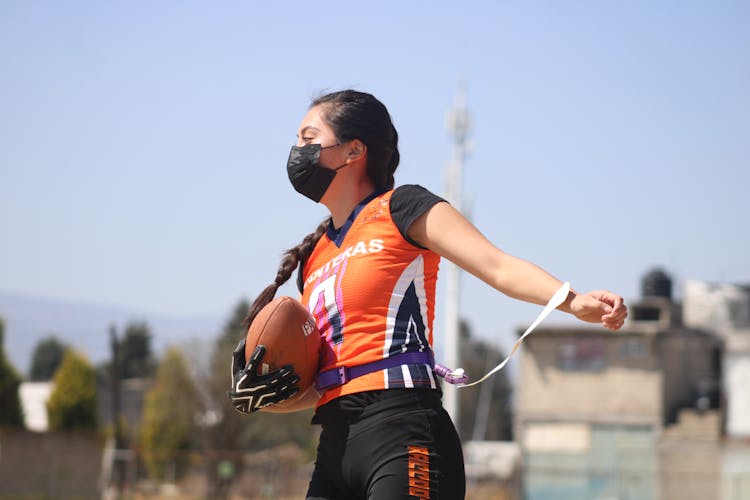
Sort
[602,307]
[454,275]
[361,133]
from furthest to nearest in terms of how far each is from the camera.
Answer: [454,275]
[361,133]
[602,307]

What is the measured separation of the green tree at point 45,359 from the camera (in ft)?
327

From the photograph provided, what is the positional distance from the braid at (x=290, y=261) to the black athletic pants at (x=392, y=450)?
0.60 m

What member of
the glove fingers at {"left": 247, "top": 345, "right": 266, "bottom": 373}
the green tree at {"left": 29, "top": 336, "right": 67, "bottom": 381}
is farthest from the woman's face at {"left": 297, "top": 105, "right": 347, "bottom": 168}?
the green tree at {"left": 29, "top": 336, "right": 67, "bottom": 381}

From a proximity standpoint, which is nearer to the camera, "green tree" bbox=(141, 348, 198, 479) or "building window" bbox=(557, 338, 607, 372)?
"building window" bbox=(557, 338, 607, 372)

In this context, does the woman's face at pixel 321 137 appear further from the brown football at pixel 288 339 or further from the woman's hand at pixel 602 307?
the woman's hand at pixel 602 307

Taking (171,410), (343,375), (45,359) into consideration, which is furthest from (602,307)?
(45,359)

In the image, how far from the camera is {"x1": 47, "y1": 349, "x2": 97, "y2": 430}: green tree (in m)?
37.2

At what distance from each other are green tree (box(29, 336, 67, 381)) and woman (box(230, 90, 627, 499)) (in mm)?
99423

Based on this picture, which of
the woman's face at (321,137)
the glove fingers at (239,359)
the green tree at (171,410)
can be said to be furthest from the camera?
the green tree at (171,410)

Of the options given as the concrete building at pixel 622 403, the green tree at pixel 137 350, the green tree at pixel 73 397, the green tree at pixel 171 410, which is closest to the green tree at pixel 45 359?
the green tree at pixel 137 350

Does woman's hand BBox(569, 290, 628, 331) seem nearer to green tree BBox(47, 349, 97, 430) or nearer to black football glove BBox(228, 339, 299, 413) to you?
black football glove BBox(228, 339, 299, 413)

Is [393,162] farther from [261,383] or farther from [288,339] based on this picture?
[261,383]

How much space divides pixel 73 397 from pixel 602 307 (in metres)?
36.1

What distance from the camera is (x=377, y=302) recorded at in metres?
3.53
